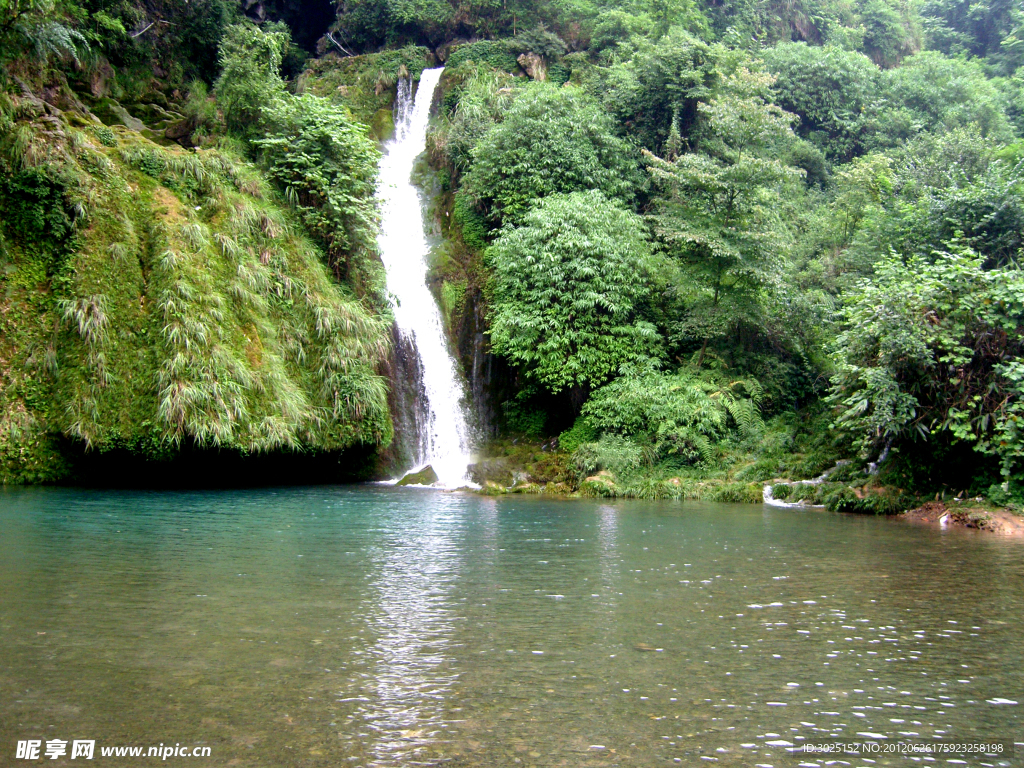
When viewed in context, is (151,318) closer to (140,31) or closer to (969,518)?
(140,31)

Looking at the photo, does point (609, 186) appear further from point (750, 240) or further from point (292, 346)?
point (292, 346)

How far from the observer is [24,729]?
4.03 meters

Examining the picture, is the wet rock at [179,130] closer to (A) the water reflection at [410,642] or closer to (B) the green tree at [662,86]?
(B) the green tree at [662,86]

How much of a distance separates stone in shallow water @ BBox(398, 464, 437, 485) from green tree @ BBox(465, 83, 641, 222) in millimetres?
8343

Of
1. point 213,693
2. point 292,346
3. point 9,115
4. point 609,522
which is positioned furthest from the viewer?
point 292,346

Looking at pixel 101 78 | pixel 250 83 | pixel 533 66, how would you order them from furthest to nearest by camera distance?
pixel 533 66 < pixel 101 78 < pixel 250 83

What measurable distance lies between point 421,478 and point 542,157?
10.8 meters

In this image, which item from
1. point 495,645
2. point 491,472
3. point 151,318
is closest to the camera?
point 495,645

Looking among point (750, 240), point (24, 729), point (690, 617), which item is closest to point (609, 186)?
point (750, 240)

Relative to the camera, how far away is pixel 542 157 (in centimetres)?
2391

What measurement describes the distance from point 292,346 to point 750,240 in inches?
493

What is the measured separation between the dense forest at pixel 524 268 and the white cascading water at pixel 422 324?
2.53 ft

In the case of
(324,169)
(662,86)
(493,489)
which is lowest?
(493,489)

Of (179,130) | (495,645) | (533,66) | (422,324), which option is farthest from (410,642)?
(533,66)
